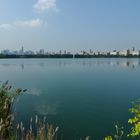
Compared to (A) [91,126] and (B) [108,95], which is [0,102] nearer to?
(A) [91,126]

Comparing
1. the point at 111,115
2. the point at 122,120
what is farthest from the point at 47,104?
the point at 122,120

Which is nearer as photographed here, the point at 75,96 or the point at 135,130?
the point at 135,130

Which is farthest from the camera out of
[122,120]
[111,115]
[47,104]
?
[47,104]

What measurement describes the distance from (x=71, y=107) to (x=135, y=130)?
14.2m

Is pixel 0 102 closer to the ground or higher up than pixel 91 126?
higher up

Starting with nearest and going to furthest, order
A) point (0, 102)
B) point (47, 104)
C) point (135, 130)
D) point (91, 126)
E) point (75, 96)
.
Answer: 1. point (135, 130)
2. point (0, 102)
3. point (91, 126)
4. point (47, 104)
5. point (75, 96)

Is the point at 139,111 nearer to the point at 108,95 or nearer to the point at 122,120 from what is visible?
the point at 122,120

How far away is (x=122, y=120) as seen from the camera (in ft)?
47.9

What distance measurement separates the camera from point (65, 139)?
1155 centimetres

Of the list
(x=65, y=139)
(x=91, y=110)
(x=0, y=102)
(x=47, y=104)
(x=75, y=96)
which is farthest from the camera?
(x=75, y=96)

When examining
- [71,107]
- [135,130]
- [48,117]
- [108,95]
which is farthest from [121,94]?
[135,130]

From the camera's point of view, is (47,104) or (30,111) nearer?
(30,111)

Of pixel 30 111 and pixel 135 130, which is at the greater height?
pixel 135 130

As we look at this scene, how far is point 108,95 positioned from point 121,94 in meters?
1.21
